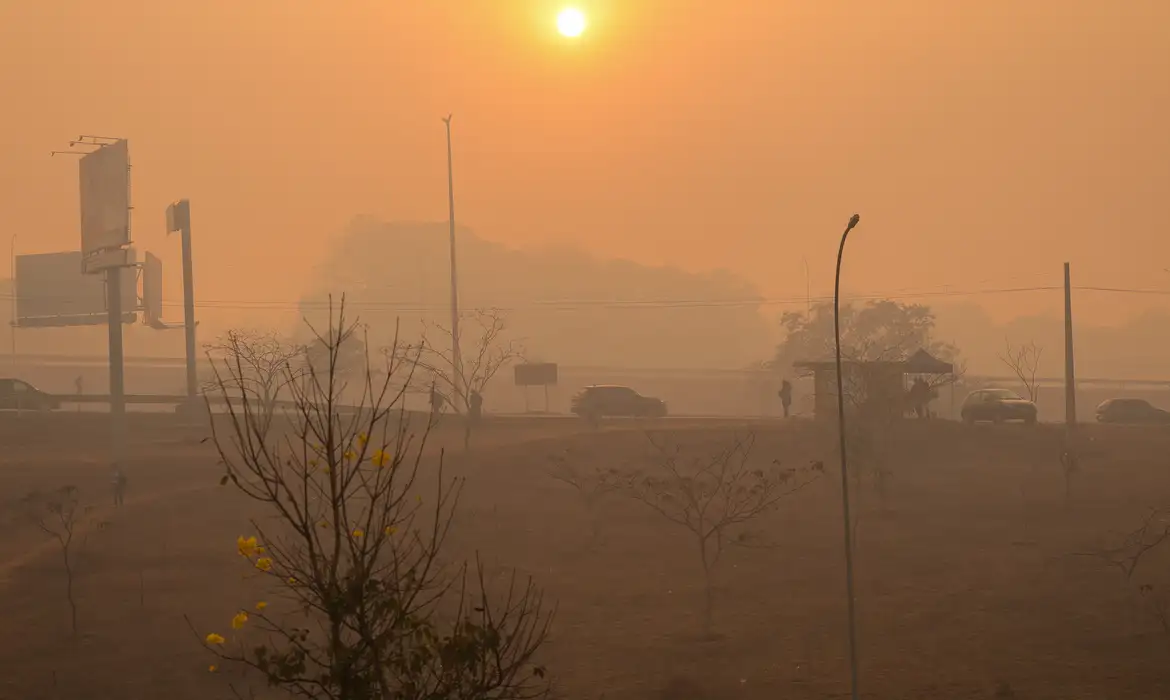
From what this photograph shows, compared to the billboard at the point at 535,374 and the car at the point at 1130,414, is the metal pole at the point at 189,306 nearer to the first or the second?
Result: the billboard at the point at 535,374

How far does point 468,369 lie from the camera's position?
434ft

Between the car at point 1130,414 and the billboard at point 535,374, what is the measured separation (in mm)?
29409

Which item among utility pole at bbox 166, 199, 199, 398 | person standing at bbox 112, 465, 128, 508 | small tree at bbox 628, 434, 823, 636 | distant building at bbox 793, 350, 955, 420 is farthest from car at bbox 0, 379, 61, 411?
distant building at bbox 793, 350, 955, 420

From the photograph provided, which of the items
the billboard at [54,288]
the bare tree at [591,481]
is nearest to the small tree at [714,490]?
the bare tree at [591,481]

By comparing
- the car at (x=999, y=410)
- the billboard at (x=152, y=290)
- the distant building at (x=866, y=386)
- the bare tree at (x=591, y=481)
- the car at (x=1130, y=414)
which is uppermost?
the billboard at (x=152, y=290)

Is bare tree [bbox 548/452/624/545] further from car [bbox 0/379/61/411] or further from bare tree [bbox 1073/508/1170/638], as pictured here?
car [bbox 0/379/61/411]

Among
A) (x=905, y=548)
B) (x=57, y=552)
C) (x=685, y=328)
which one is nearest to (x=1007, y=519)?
(x=905, y=548)

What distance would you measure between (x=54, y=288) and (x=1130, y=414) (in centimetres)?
7347

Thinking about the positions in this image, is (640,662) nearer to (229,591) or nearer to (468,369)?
(229,591)

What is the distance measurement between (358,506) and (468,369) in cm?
8891

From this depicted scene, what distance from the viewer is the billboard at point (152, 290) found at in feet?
253

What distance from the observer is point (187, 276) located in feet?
222

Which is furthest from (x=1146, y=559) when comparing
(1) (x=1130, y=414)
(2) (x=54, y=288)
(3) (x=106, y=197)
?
(2) (x=54, y=288)

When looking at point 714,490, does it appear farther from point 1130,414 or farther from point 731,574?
point 1130,414
